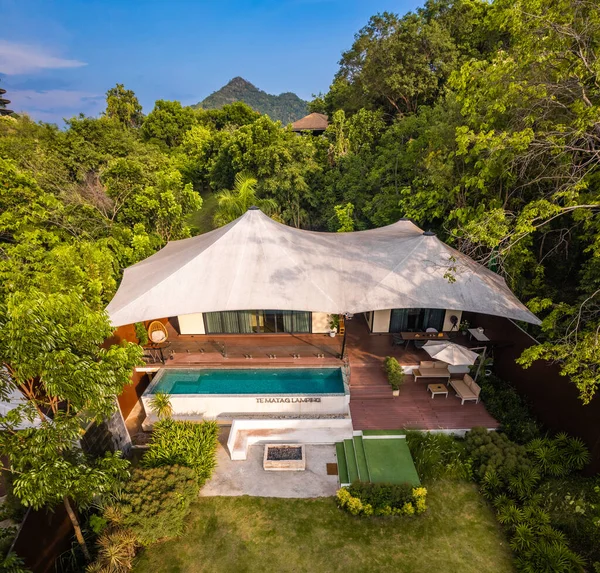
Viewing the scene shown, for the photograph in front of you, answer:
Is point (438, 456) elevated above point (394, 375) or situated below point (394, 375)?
below

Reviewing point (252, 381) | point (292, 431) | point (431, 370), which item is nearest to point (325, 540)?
point (292, 431)

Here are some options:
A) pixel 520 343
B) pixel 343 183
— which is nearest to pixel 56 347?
pixel 520 343

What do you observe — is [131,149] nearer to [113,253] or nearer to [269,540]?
[113,253]

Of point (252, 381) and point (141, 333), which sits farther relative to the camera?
point (141, 333)

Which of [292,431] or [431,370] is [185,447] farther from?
[431,370]

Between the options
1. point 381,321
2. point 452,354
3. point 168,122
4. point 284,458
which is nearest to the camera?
point 284,458

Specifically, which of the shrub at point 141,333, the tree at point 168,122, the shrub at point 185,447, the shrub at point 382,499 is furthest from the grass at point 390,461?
the tree at point 168,122

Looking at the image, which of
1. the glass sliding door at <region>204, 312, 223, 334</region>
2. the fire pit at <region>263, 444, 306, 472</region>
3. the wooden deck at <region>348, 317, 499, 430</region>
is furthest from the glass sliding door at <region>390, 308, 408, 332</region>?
the glass sliding door at <region>204, 312, 223, 334</region>

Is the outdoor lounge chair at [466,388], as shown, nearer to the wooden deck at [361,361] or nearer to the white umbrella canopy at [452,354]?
the wooden deck at [361,361]
